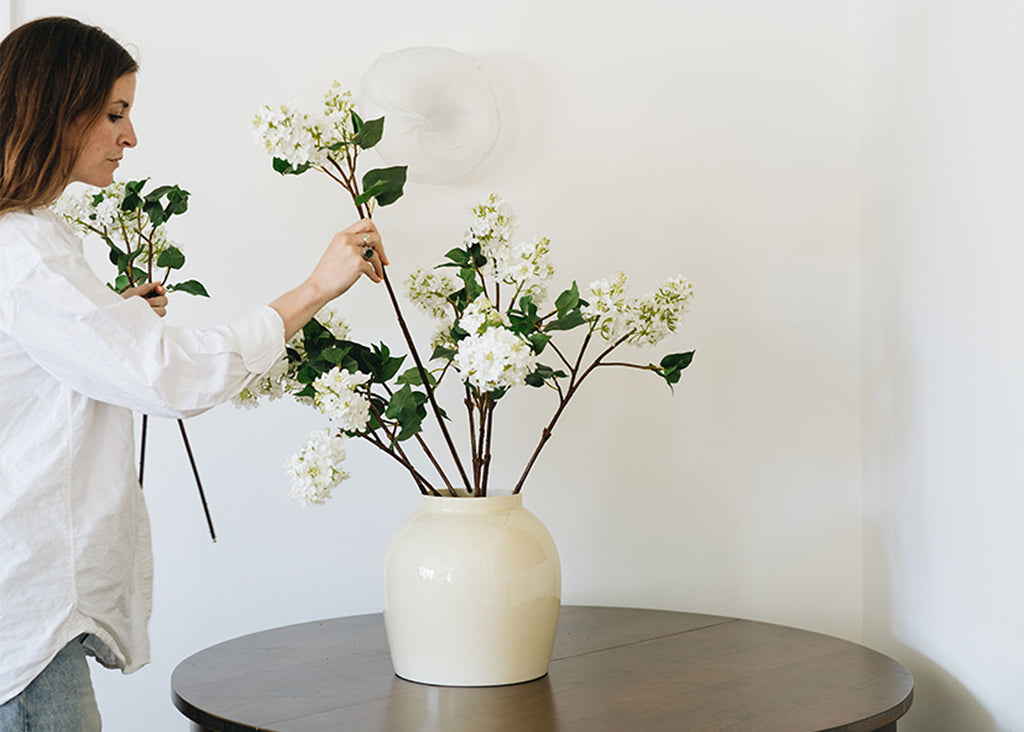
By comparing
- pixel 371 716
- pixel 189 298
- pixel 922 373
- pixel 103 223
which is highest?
pixel 103 223

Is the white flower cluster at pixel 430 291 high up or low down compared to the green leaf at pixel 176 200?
down

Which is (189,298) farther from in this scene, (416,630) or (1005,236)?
(1005,236)

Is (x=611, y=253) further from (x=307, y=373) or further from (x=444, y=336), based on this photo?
(x=307, y=373)

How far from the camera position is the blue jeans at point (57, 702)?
107 cm

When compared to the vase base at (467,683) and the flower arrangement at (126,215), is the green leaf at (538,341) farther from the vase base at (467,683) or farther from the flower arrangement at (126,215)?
the flower arrangement at (126,215)

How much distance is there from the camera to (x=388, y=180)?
1.33 m

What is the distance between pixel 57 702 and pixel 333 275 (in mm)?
A: 574

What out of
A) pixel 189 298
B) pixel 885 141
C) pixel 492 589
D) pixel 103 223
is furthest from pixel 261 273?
pixel 885 141

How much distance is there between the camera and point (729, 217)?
1.93 meters

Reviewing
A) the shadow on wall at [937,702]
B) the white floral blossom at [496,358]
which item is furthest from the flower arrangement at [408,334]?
the shadow on wall at [937,702]

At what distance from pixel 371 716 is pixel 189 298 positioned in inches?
38.5

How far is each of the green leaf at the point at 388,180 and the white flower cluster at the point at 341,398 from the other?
25cm

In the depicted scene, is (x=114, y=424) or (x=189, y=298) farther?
(x=189, y=298)

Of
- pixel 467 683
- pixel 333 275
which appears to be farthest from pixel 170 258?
pixel 467 683
